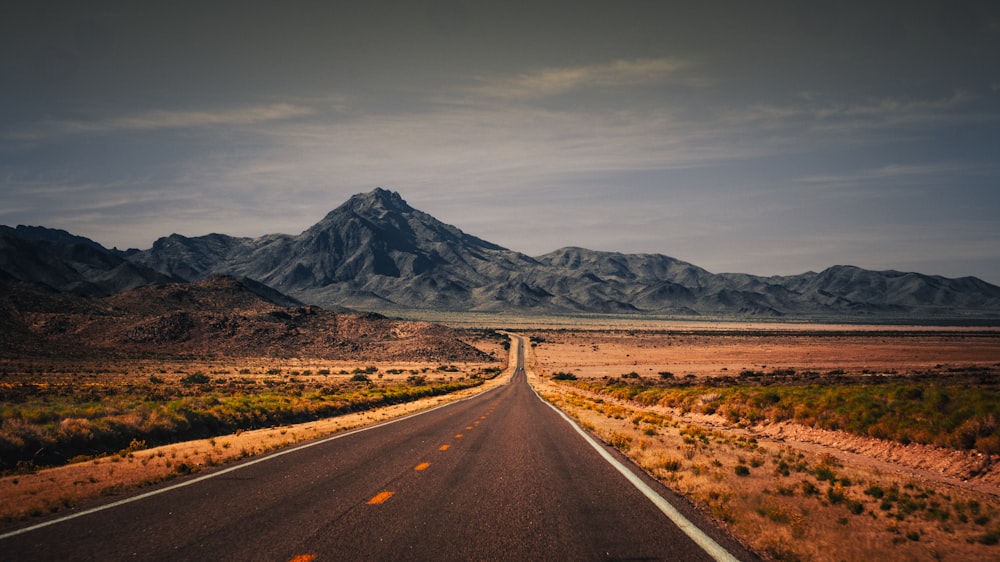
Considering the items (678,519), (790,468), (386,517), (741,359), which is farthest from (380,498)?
(741,359)

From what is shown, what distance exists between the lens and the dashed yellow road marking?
7.81 m

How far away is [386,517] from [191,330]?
10772cm

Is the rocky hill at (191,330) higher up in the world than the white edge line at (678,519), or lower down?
lower down

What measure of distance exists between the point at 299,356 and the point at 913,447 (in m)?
95.4

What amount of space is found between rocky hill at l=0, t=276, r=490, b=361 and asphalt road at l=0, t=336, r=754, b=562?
83.3 meters

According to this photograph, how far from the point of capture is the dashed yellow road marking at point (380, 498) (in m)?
7.81

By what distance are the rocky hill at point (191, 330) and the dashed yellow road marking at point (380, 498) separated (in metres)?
85.4

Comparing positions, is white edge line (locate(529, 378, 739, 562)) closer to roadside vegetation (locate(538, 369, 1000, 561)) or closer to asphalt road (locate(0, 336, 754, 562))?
asphalt road (locate(0, 336, 754, 562))

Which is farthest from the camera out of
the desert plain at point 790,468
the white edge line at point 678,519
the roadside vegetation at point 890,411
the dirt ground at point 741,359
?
the dirt ground at point 741,359

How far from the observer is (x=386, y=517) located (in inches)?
276

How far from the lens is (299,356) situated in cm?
9488

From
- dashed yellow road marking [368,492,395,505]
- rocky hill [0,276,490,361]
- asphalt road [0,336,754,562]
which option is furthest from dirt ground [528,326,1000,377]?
dashed yellow road marking [368,492,395,505]

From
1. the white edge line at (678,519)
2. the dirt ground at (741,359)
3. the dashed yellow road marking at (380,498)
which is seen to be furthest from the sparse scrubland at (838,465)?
the dirt ground at (741,359)

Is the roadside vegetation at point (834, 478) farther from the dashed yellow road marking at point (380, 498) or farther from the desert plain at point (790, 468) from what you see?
the dashed yellow road marking at point (380, 498)
